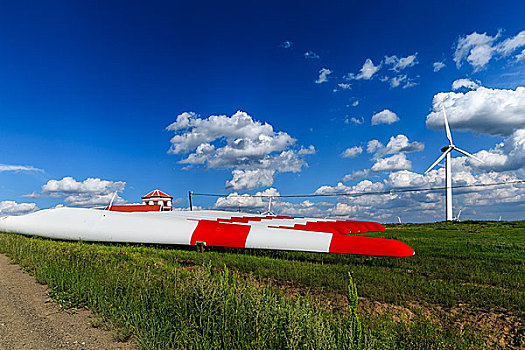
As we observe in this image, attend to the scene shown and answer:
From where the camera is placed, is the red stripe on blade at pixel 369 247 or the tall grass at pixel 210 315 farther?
the red stripe on blade at pixel 369 247

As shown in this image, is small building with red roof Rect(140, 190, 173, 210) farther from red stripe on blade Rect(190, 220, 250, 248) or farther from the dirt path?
the dirt path

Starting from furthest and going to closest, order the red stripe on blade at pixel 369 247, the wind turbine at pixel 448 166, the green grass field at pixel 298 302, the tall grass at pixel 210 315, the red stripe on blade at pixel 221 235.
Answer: the wind turbine at pixel 448 166, the red stripe on blade at pixel 221 235, the red stripe on blade at pixel 369 247, the green grass field at pixel 298 302, the tall grass at pixel 210 315

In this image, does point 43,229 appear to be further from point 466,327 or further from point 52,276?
point 466,327

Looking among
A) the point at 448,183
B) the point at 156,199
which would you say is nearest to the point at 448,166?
the point at 448,183

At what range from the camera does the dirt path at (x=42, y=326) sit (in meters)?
3.54

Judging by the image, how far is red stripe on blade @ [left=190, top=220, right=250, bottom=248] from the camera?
29.5ft

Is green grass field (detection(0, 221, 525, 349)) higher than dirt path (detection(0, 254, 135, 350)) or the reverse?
higher

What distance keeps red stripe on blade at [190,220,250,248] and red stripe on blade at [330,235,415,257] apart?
264 centimetres

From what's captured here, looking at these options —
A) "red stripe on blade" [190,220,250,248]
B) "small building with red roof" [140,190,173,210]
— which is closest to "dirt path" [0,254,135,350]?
"red stripe on blade" [190,220,250,248]

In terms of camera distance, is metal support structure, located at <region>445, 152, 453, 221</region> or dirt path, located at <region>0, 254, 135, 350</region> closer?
dirt path, located at <region>0, 254, 135, 350</region>

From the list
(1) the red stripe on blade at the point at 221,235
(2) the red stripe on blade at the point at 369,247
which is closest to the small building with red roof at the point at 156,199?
(1) the red stripe on blade at the point at 221,235

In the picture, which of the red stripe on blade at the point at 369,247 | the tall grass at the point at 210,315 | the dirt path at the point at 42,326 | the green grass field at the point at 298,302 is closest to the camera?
the tall grass at the point at 210,315

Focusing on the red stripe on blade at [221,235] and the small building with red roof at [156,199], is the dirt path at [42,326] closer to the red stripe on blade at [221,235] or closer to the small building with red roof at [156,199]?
the red stripe on blade at [221,235]

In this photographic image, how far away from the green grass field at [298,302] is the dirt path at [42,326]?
218 millimetres
